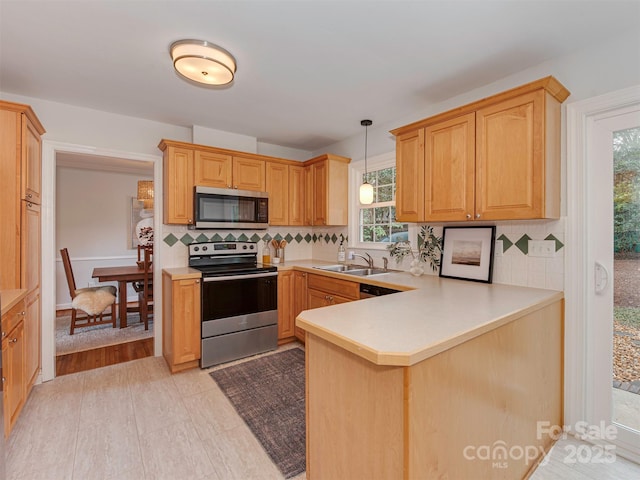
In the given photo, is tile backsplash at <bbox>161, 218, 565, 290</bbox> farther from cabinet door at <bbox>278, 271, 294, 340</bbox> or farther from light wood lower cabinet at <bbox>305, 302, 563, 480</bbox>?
cabinet door at <bbox>278, 271, 294, 340</bbox>

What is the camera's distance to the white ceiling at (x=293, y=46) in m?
1.63

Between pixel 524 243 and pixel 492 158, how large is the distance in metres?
0.68

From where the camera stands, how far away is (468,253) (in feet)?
8.28

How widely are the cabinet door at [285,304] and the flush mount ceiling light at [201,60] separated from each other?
2.06 m

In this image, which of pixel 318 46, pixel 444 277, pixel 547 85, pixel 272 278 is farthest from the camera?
pixel 272 278

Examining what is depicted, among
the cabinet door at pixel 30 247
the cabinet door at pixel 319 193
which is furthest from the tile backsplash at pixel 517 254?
the cabinet door at pixel 30 247

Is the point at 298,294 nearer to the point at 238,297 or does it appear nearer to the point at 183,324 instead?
the point at 238,297

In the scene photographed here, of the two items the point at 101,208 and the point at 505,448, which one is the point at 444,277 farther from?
the point at 101,208

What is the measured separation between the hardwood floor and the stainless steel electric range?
3.10 ft

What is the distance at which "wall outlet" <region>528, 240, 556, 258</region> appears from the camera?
2.09 meters

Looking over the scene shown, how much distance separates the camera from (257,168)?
364cm

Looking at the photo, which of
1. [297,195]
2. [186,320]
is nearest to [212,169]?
[297,195]

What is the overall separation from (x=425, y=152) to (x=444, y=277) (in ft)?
3.54

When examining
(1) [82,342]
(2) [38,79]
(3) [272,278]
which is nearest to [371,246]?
(3) [272,278]
